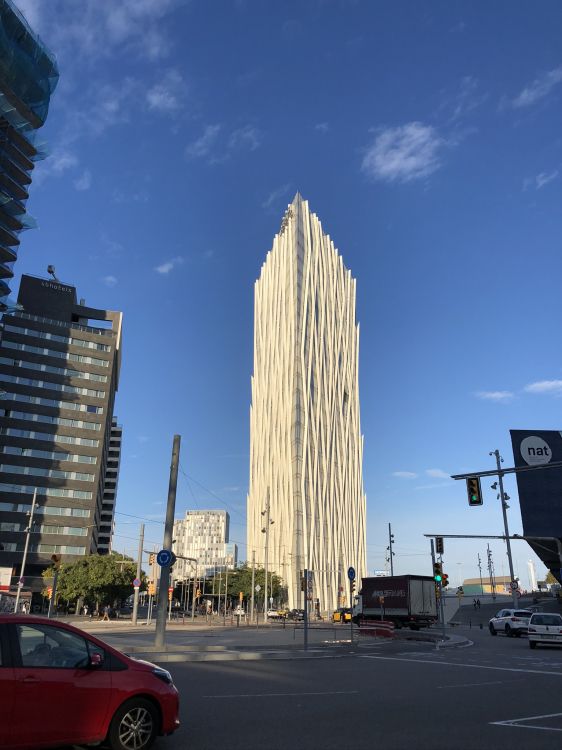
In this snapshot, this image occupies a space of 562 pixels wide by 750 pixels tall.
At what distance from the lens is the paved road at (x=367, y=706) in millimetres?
7496

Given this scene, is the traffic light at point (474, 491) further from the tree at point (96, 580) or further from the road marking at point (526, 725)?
the tree at point (96, 580)

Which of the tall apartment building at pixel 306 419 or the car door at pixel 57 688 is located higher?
the tall apartment building at pixel 306 419

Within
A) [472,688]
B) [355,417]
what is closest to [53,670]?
[472,688]

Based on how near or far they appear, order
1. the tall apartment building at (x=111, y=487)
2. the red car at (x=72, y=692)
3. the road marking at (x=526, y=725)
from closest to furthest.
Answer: the red car at (x=72, y=692) < the road marking at (x=526, y=725) < the tall apartment building at (x=111, y=487)

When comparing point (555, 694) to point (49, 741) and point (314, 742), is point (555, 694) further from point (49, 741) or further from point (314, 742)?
point (49, 741)

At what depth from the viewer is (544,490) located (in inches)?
2692

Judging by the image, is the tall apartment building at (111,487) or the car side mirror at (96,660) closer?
the car side mirror at (96,660)

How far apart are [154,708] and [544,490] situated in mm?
70111

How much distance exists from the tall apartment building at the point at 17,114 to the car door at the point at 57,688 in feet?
306

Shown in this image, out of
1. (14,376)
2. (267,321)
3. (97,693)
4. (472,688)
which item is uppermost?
(267,321)

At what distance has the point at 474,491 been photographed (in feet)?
81.7

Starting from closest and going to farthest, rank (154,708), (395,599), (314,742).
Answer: (154,708) → (314,742) → (395,599)

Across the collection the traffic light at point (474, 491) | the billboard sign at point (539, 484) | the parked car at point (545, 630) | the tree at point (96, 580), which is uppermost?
the billboard sign at point (539, 484)

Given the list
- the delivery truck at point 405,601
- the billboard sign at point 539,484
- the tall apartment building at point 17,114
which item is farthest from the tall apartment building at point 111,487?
the delivery truck at point 405,601
